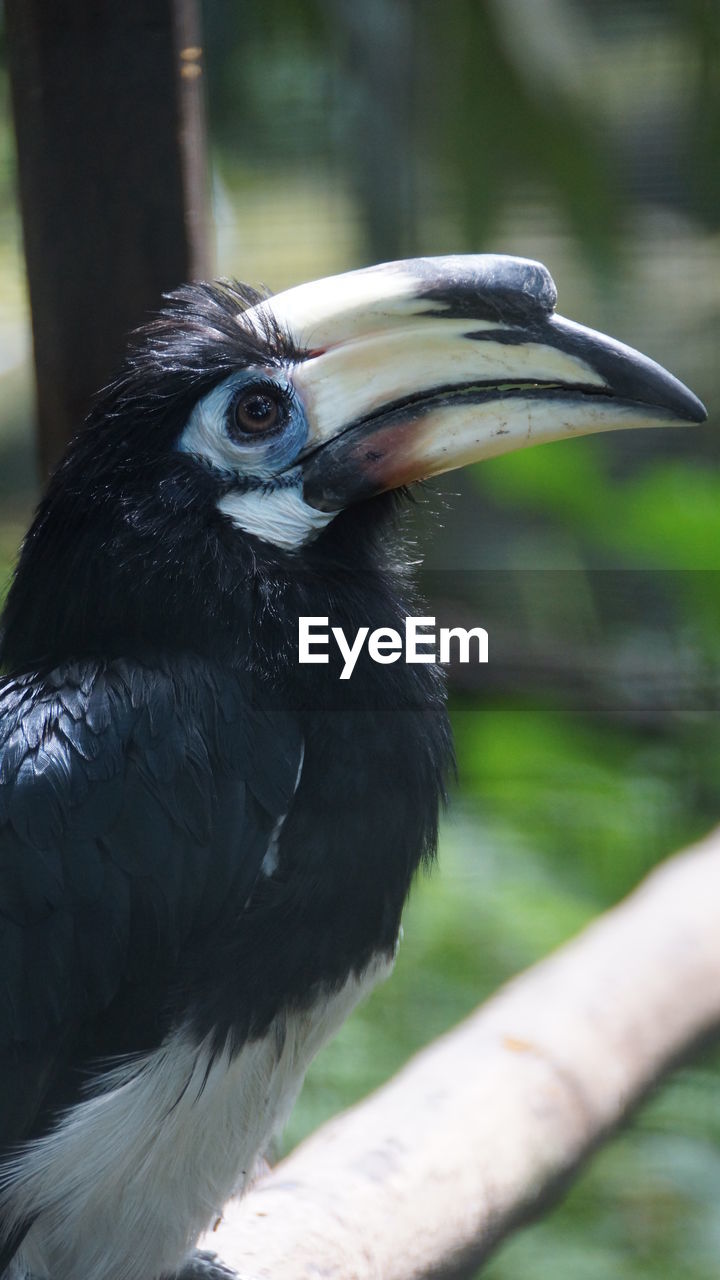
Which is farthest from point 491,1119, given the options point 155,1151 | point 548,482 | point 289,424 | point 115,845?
point 548,482

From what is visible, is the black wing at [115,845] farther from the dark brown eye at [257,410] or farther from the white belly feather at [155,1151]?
the dark brown eye at [257,410]

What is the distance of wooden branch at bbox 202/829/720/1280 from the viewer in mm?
1122

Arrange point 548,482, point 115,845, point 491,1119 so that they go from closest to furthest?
point 115,845 < point 491,1119 < point 548,482

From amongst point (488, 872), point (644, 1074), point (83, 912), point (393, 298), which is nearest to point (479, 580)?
point (488, 872)

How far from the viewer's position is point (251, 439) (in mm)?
982

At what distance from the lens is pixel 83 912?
0.90m

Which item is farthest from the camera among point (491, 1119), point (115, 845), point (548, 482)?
point (548, 482)

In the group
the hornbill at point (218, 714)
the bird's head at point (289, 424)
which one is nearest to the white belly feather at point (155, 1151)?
the hornbill at point (218, 714)

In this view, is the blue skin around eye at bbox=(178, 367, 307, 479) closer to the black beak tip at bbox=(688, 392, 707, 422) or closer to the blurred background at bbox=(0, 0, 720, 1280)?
the black beak tip at bbox=(688, 392, 707, 422)

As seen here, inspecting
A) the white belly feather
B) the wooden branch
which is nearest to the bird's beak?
the white belly feather

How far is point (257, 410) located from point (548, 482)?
704 mm

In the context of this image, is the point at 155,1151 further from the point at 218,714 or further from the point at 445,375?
the point at 445,375

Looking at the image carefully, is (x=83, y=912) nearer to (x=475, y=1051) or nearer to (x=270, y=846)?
(x=270, y=846)

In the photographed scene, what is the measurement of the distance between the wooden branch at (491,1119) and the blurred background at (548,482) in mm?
181
